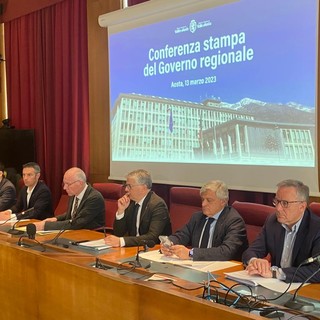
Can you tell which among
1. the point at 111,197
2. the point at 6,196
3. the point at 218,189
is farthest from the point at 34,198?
the point at 218,189

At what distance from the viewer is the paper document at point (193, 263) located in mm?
2670

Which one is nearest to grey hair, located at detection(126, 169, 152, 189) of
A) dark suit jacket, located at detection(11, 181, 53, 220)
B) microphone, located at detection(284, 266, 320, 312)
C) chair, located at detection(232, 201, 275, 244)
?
chair, located at detection(232, 201, 275, 244)

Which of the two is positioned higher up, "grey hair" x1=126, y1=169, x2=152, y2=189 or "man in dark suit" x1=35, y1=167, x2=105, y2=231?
"grey hair" x1=126, y1=169, x2=152, y2=189

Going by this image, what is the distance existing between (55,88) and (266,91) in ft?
10.5

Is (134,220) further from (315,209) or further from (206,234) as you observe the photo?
(315,209)

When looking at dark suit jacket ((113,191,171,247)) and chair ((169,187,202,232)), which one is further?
chair ((169,187,202,232))

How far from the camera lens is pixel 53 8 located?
6.32m

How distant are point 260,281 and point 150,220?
143 cm

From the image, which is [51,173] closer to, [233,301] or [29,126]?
[29,126]

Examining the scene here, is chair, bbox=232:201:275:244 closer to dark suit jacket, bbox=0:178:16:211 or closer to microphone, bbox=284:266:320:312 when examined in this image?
microphone, bbox=284:266:320:312

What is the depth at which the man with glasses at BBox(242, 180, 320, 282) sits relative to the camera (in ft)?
8.64

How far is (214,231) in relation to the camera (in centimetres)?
322

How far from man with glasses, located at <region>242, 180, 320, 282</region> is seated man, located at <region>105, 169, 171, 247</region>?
893mm

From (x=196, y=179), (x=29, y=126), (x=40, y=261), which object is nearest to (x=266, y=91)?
(x=196, y=179)
